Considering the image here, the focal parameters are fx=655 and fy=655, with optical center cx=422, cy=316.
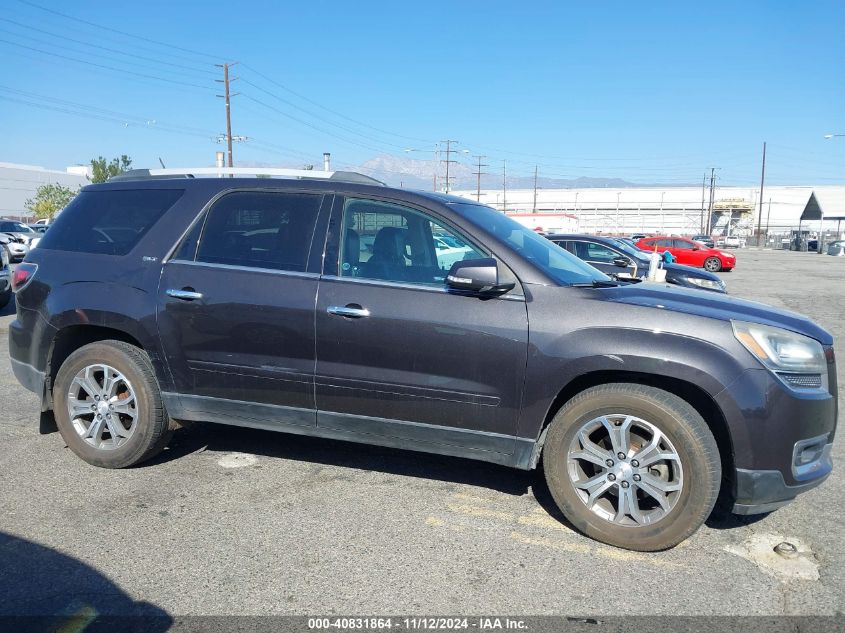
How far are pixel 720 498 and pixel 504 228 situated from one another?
2.05 meters

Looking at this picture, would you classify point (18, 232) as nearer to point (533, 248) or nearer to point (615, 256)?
point (615, 256)

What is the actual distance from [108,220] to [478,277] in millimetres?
2697

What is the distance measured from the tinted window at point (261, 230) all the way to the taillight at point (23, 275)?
1306mm

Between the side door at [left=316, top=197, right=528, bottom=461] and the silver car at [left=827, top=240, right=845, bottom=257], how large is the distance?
52.1 m

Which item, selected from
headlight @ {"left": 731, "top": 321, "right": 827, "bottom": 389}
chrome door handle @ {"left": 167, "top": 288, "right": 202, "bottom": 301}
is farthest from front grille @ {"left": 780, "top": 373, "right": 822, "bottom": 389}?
chrome door handle @ {"left": 167, "top": 288, "right": 202, "bottom": 301}

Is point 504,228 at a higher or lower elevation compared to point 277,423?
higher

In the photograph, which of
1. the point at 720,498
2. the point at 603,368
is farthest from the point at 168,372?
the point at 720,498

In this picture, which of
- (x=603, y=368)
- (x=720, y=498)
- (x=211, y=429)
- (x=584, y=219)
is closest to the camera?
(x=603, y=368)

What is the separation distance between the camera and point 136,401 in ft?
13.9

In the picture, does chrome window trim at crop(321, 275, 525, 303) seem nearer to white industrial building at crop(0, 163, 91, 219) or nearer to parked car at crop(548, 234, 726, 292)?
parked car at crop(548, 234, 726, 292)

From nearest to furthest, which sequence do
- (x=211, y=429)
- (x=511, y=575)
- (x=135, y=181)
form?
(x=511, y=575)
(x=135, y=181)
(x=211, y=429)

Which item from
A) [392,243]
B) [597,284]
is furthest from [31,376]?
[597,284]

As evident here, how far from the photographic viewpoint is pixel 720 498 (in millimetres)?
3791

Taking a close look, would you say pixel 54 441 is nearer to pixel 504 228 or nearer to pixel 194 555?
pixel 194 555
